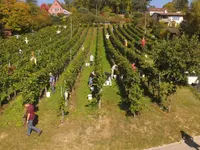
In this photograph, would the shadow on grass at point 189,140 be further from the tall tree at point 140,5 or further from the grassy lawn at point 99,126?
the tall tree at point 140,5

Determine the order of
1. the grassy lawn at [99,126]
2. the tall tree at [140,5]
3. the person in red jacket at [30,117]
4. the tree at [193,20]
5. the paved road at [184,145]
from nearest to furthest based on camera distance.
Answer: the paved road at [184,145] < the grassy lawn at [99,126] < the person in red jacket at [30,117] < the tree at [193,20] < the tall tree at [140,5]

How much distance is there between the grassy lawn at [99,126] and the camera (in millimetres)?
11828

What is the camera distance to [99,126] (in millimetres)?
13484

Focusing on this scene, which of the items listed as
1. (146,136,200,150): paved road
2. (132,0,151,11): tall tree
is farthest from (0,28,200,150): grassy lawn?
(132,0,151,11): tall tree

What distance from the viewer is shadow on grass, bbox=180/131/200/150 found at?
11.8 meters

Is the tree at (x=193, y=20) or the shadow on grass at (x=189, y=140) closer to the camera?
the shadow on grass at (x=189, y=140)

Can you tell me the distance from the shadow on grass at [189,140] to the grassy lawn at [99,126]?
24cm

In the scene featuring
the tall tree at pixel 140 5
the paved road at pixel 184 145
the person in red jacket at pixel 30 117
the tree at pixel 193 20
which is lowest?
the paved road at pixel 184 145

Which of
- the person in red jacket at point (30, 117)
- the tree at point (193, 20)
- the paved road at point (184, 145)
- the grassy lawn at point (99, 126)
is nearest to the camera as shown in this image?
the paved road at point (184, 145)

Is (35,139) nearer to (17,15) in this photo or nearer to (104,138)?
(104,138)

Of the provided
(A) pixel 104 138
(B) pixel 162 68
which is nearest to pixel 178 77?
(B) pixel 162 68

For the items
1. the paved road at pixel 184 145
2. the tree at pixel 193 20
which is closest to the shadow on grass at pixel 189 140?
the paved road at pixel 184 145

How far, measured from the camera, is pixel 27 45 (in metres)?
35.0

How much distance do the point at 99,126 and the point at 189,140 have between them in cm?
451
